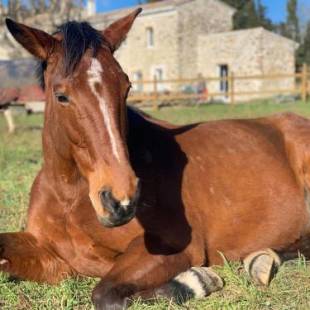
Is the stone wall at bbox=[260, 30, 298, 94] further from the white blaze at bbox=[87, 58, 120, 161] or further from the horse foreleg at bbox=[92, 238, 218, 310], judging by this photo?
the white blaze at bbox=[87, 58, 120, 161]

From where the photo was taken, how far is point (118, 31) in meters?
3.49

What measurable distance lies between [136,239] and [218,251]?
2.54 feet

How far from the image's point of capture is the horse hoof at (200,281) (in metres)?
3.25

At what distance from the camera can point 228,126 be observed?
4613 mm

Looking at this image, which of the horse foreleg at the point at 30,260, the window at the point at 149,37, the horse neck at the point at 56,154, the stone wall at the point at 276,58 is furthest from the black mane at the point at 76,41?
the window at the point at 149,37

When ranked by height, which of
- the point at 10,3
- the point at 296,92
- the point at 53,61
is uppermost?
the point at 10,3

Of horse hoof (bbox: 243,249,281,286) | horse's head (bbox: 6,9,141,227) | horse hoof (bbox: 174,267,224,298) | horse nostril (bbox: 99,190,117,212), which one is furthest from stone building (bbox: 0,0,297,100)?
horse nostril (bbox: 99,190,117,212)

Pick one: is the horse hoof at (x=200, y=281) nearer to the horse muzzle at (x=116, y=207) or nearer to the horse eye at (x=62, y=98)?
the horse muzzle at (x=116, y=207)

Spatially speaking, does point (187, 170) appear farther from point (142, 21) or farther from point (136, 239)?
point (142, 21)

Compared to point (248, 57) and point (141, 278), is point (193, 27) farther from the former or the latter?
point (141, 278)

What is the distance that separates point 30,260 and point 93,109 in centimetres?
133

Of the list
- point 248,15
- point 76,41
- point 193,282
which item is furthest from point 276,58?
point 76,41

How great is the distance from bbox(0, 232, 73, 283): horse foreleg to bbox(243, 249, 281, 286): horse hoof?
4.10 ft

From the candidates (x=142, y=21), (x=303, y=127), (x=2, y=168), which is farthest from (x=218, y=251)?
(x=142, y=21)
